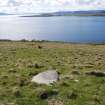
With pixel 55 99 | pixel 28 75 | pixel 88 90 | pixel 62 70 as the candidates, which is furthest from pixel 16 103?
pixel 62 70

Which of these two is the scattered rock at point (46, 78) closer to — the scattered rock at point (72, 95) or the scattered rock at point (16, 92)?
the scattered rock at point (16, 92)

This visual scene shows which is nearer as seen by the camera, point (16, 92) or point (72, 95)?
point (72, 95)

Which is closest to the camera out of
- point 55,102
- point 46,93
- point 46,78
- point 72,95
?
point 55,102

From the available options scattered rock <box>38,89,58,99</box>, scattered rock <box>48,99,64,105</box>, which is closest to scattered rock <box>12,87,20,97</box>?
scattered rock <box>38,89,58,99</box>

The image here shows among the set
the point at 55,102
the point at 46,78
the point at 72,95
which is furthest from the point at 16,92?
the point at 46,78

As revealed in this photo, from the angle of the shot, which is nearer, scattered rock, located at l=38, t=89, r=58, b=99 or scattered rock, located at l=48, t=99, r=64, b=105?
scattered rock, located at l=48, t=99, r=64, b=105

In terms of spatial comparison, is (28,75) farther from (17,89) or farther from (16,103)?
(16,103)

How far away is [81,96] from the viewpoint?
1178 centimetres

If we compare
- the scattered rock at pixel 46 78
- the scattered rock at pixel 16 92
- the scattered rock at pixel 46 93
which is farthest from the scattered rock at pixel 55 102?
the scattered rock at pixel 46 78

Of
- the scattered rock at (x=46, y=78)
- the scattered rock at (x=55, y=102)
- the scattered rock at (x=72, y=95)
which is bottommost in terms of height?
the scattered rock at (x=55, y=102)

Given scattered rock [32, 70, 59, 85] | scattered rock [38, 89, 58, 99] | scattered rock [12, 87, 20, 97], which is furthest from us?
scattered rock [32, 70, 59, 85]

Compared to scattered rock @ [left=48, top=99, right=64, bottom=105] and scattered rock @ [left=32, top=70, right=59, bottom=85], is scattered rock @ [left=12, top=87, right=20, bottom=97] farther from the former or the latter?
scattered rock @ [left=32, top=70, right=59, bottom=85]

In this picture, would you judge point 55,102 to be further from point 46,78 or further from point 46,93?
point 46,78

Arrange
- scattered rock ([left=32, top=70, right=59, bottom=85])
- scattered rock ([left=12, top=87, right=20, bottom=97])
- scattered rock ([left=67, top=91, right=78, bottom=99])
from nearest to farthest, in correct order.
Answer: scattered rock ([left=67, top=91, right=78, bottom=99]) → scattered rock ([left=12, top=87, right=20, bottom=97]) → scattered rock ([left=32, top=70, right=59, bottom=85])
